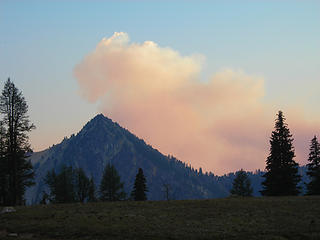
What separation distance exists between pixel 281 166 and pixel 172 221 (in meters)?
35.7

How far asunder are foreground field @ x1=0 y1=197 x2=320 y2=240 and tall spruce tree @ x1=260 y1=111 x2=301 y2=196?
720 inches

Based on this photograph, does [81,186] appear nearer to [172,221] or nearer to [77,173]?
[77,173]

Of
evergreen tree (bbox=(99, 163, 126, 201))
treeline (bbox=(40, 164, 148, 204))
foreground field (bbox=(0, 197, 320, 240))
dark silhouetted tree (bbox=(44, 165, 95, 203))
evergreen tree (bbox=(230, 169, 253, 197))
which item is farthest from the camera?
evergreen tree (bbox=(230, 169, 253, 197))

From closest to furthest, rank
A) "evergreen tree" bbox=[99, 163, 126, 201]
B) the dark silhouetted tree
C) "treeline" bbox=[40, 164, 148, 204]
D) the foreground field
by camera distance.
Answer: the foreground field < "treeline" bbox=[40, 164, 148, 204] < the dark silhouetted tree < "evergreen tree" bbox=[99, 163, 126, 201]

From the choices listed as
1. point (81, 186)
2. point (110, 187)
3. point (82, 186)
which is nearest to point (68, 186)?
point (81, 186)

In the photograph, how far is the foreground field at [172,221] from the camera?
91.3ft

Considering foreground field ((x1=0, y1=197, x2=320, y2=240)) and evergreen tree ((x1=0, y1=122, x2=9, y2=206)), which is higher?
evergreen tree ((x1=0, y1=122, x2=9, y2=206))

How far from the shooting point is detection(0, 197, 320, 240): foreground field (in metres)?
27.8

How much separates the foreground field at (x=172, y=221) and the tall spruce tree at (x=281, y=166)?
60.0 ft

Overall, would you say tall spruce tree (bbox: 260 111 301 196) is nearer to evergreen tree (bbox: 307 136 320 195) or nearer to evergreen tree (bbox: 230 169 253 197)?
evergreen tree (bbox: 307 136 320 195)

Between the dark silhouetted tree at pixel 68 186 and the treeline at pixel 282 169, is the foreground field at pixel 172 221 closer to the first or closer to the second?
the treeline at pixel 282 169

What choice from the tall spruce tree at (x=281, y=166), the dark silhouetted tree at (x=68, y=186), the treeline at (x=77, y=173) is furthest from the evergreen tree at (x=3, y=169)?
the tall spruce tree at (x=281, y=166)

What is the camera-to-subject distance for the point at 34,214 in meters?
36.8

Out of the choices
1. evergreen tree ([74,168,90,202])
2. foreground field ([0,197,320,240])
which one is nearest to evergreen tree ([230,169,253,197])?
evergreen tree ([74,168,90,202])
